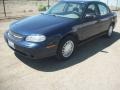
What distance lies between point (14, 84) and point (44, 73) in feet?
2.77

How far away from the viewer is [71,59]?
5621 millimetres

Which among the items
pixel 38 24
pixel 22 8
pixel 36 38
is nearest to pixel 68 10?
pixel 38 24

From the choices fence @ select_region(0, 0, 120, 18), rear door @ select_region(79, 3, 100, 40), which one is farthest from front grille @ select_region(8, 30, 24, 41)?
fence @ select_region(0, 0, 120, 18)

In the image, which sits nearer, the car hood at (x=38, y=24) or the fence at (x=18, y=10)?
the car hood at (x=38, y=24)

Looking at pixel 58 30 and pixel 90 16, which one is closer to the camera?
pixel 58 30

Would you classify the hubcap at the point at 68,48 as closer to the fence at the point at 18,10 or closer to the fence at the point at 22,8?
the fence at the point at 18,10

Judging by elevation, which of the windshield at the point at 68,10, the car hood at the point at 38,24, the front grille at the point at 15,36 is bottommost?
the front grille at the point at 15,36

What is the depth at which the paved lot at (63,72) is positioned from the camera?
4180 millimetres

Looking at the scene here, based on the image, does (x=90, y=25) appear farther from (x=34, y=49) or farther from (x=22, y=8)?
(x=22, y=8)

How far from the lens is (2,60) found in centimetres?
536

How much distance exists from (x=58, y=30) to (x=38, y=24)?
0.62 metres

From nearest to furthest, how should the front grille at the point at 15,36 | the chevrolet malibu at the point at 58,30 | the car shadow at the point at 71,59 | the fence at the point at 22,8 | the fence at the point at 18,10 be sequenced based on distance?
the chevrolet malibu at the point at 58,30
the front grille at the point at 15,36
the car shadow at the point at 71,59
the fence at the point at 18,10
the fence at the point at 22,8

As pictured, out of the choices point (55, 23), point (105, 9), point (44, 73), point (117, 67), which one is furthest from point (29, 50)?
point (105, 9)

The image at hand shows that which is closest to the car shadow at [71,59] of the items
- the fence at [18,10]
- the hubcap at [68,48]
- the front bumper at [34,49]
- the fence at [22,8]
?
the hubcap at [68,48]
